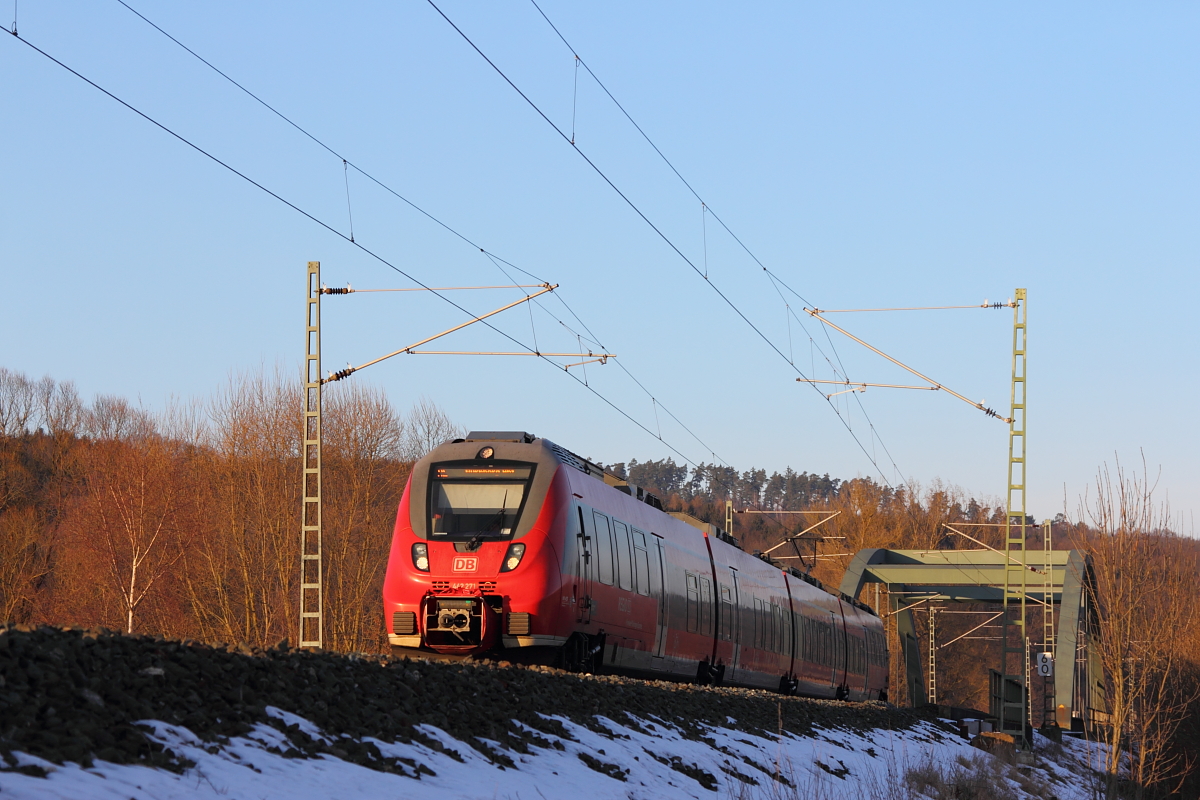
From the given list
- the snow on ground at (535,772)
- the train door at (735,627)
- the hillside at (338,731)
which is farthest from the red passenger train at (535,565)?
the train door at (735,627)

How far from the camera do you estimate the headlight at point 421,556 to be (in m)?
17.3

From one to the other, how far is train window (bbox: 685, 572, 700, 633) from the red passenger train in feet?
0.14

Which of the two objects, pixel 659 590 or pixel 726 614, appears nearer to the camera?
pixel 659 590

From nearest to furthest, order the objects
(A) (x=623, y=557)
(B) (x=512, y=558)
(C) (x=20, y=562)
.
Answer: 1. (B) (x=512, y=558)
2. (A) (x=623, y=557)
3. (C) (x=20, y=562)

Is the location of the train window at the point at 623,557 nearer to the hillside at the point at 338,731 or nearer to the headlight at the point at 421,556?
the hillside at the point at 338,731

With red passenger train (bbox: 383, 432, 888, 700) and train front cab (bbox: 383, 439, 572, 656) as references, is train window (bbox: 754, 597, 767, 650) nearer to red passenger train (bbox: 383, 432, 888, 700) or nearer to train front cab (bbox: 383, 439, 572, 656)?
red passenger train (bbox: 383, 432, 888, 700)

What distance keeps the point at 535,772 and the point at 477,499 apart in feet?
24.6

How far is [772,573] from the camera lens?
108 feet

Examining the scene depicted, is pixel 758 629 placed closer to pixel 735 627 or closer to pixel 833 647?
pixel 735 627

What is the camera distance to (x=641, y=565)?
69.0ft

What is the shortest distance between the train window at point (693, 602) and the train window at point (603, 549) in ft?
15.6

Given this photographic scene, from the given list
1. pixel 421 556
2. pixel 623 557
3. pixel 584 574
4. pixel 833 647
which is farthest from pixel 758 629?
pixel 421 556

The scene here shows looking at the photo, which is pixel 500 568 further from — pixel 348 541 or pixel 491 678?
pixel 348 541

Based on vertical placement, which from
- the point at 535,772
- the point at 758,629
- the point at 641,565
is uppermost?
the point at 641,565
